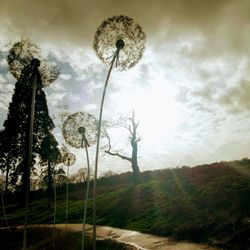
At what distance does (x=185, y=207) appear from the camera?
29.8 m

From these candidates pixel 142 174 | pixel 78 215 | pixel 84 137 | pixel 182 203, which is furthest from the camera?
pixel 142 174

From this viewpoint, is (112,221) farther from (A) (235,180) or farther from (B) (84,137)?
(B) (84,137)

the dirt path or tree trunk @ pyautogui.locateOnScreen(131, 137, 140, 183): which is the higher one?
tree trunk @ pyautogui.locateOnScreen(131, 137, 140, 183)

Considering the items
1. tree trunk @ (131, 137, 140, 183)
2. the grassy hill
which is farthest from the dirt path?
tree trunk @ (131, 137, 140, 183)

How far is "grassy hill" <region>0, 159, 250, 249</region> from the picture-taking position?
2294 cm

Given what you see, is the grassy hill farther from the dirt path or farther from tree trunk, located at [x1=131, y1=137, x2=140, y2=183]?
tree trunk, located at [x1=131, y1=137, x2=140, y2=183]

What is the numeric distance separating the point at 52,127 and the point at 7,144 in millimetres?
8107

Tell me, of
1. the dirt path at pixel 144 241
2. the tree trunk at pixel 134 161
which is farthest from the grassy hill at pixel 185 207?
the tree trunk at pixel 134 161

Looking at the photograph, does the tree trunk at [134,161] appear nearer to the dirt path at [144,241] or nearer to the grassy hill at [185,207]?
the grassy hill at [185,207]

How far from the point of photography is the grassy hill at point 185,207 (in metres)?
22.9

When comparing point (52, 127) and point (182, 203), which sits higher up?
point (52, 127)

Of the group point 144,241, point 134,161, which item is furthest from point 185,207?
point 134,161

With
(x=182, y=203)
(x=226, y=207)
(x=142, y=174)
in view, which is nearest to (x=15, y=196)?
(x=142, y=174)

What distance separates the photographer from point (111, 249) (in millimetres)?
21516
